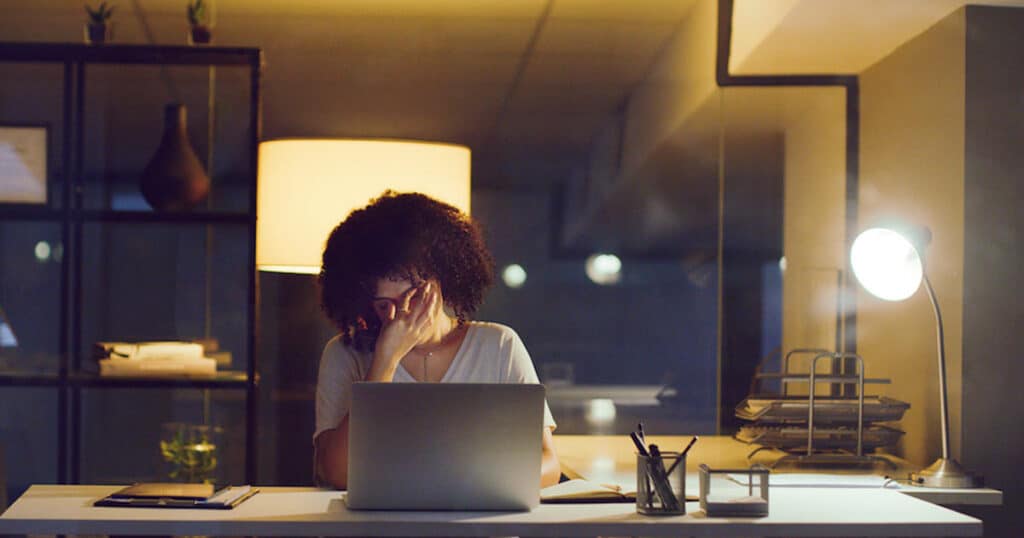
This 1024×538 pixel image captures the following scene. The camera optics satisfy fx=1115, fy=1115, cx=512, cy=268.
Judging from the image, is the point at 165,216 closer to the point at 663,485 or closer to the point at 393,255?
the point at 393,255

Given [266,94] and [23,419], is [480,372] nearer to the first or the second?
[266,94]

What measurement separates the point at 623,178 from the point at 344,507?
183 cm

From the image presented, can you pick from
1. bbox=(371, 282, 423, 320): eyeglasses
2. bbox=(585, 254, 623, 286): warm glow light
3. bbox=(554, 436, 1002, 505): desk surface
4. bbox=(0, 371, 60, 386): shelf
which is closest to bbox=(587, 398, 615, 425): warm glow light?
bbox=(554, 436, 1002, 505): desk surface

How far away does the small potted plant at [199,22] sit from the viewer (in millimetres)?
3557

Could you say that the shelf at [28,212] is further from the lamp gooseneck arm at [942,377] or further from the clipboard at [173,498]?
the lamp gooseneck arm at [942,377]

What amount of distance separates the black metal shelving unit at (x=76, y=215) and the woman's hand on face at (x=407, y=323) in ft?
3.56

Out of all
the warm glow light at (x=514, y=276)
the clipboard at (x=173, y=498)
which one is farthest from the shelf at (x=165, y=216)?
the clipboard at (x=173, y=498)

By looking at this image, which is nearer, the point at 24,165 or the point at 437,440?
the point at 437,440

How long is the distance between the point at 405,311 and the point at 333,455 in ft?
1.23

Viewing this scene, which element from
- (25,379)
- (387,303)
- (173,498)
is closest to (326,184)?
(387,303)

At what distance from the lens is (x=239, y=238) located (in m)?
3.56

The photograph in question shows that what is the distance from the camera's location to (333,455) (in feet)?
7.81

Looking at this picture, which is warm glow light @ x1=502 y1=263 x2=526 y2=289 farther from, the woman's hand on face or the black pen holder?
the black pen holder

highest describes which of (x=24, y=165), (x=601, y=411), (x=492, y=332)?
(x=24, y=165)
